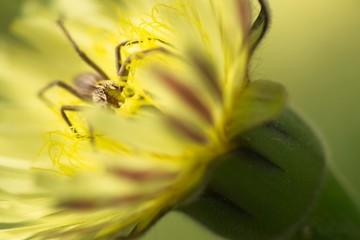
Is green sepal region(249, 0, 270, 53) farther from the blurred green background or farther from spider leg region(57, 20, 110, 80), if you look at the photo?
the blurred green background

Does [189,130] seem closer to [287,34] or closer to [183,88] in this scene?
[183,88]

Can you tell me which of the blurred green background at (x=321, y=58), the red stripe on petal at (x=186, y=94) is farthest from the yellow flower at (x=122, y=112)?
the blurred green background at (x=321, y=58)

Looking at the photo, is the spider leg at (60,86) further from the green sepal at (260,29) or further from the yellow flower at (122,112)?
the green sepal at (260,29)

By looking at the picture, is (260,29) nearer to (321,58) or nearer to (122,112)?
(122,112)

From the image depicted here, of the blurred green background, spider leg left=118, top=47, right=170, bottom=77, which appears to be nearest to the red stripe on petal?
spider leg left=118, top=47, right=170, bottom=77

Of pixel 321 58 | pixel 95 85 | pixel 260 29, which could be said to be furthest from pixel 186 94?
pixel 321 58

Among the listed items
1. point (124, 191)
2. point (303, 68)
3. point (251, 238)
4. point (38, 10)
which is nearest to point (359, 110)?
point (303, 68)
